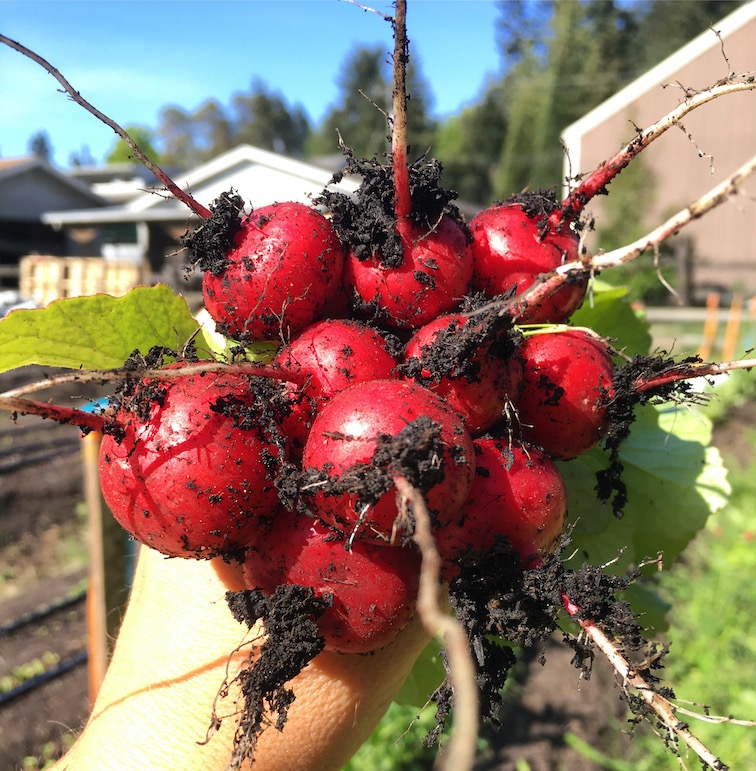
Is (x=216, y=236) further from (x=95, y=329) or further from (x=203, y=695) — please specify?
(x=203, y=695)

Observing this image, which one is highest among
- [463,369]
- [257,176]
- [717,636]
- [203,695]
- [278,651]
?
[257,176]

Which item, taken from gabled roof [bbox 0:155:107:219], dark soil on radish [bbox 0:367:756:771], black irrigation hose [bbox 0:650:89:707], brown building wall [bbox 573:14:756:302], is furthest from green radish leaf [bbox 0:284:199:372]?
gabled roof [bbox 0:155:107:219]

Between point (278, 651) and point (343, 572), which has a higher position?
point (343, 572)

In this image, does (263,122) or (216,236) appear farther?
(263,122)

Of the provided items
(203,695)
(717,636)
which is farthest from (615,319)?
(717,636)

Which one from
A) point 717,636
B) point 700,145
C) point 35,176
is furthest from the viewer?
point 35,176

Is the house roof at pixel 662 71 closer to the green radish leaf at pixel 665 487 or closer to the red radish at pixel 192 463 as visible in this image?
the green radish leaf at pixel 665 487

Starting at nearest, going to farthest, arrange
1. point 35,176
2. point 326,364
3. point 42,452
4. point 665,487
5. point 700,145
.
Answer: point 326,364 → point 665,487 → point 42,452 → point 700,145 → point 35,176
